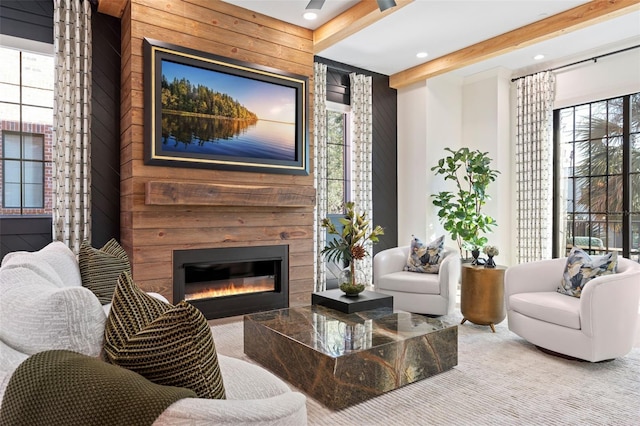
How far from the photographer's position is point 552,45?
5.06m

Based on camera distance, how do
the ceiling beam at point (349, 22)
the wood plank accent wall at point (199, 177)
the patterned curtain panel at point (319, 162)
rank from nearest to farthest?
1. the wood plank accent wall at point (199, 177)
2. the ceiling beam at point (349, 22)
3. the patterned curtain panel at point (319, 162)

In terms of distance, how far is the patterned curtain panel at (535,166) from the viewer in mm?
5676

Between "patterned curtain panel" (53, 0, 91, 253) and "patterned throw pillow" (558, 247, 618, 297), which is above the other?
"patterned curtain panel" (53, 0, 91, 253)

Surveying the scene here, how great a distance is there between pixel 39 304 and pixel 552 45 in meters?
5.80

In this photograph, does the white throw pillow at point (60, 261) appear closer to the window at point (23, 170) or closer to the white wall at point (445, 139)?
the window at point (23, 170)

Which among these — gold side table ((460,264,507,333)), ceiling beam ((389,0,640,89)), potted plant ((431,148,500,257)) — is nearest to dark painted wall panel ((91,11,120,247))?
gold side table ((460,264,507,333))

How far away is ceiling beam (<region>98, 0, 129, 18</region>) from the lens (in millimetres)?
3809

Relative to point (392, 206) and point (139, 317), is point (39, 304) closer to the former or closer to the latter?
point (139, 317)

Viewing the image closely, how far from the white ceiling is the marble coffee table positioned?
309 cm

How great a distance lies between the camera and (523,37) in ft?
15.2

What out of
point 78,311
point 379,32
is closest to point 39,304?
point 78,311

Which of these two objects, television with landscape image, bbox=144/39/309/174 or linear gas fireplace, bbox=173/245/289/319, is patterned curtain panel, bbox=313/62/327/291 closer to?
television with landscape image, bbox=144/39/309/174

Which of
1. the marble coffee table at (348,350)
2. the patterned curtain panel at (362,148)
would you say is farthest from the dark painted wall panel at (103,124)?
the patterned curtain panel at (362,148)

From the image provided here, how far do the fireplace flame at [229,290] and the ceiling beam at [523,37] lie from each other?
361 cm
